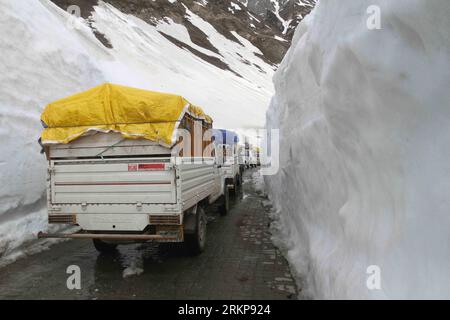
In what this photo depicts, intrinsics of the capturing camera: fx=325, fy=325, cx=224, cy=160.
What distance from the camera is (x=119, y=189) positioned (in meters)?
5.42

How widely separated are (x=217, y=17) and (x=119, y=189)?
8536cm

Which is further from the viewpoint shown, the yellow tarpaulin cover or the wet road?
the yellow tarpaulin cover

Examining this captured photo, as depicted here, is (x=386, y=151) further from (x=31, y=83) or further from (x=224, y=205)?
(x=31, y=83)

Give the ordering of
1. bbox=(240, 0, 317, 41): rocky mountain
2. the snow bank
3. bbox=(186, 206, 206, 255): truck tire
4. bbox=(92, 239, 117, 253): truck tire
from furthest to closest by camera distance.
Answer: bbox=(240, 0, 317, 41): rocky mountain → bbox=(92, 239, 117, 253): truck tire → bbox=(186, 206, 206, 255): truck tire → the snow bank

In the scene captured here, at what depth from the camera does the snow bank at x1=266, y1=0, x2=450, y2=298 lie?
2.35 meters

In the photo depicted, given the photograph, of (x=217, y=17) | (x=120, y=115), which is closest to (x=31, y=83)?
(x=120, y=115)

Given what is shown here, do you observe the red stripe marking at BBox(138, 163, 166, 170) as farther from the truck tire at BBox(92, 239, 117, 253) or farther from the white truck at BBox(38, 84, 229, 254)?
the truck tire at BBox(92, 239, 117, 253)

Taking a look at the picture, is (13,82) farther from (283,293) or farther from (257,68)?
(257,68)

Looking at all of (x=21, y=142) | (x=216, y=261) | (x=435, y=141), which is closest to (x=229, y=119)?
(x=21, y=142)

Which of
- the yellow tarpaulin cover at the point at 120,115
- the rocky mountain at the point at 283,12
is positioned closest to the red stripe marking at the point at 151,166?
the yellow tarpaulin cover at the point at 120,115

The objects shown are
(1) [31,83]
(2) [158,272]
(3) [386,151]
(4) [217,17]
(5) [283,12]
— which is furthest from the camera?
(5) [283,12]

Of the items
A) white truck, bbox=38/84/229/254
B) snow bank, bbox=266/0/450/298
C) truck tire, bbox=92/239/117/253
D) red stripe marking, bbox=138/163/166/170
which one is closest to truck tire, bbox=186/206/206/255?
white truck, bbox=38/84/229/254

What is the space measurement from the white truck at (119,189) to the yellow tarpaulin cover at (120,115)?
0.16 metres

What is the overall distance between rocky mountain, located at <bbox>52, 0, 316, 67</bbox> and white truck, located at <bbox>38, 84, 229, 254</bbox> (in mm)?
31443
